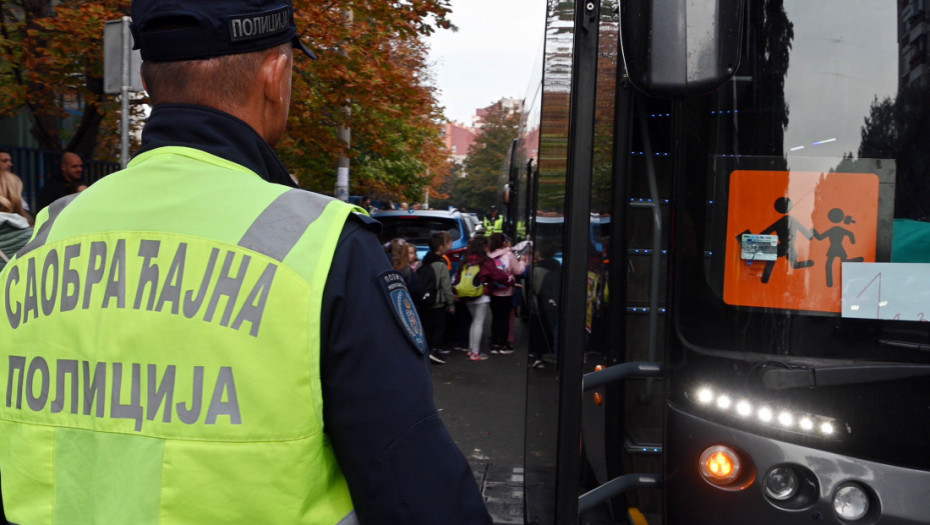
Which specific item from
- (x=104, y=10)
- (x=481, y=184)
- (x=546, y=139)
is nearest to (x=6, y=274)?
(x=546, y=139)

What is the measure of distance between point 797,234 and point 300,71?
30.8 feet

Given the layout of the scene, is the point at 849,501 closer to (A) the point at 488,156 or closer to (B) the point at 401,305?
(B) the point at 401,305

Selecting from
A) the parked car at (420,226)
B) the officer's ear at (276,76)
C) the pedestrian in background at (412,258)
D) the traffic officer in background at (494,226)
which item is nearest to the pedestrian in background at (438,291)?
the pedestrian in background at (412,258)

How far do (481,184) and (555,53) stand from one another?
69148 millimetres

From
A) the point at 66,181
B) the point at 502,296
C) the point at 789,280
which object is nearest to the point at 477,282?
the point at 502,296

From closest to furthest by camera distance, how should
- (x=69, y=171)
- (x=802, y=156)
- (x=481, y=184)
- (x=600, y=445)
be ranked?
1. (x=802, y=156)
2. (x=600, y=445)
3. (x=69, y=171)
4. (x=481, y=184)

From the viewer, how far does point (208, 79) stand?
137 cm

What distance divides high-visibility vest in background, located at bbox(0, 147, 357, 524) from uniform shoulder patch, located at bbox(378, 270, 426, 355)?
93mm

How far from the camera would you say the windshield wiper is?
2430 millimetres

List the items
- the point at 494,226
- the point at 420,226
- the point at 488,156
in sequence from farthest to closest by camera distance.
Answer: the point at 488,156 < the point at 494,226 < the point at 420,226

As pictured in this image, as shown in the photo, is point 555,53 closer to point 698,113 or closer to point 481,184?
point 698,113

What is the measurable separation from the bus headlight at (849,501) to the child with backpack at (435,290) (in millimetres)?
8269

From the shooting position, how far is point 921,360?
2443mm

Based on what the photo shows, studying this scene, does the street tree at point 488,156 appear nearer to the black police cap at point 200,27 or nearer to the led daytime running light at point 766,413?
the led daytime running light at point 766,413
